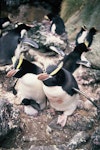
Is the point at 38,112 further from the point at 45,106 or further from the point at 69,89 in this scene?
the point at 69,89

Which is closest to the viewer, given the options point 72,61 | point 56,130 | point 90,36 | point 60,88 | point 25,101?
point 60,88

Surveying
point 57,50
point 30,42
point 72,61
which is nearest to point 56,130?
point 72,61

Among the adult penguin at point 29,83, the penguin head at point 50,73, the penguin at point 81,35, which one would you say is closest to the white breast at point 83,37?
the penguin at point 81,35

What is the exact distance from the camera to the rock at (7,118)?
454 centimetres

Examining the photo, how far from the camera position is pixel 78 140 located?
15.3 ft

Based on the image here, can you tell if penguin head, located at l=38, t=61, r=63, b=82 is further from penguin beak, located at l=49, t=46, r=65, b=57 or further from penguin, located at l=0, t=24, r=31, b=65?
penguin, located at l=0, t=24, r=31, b=65

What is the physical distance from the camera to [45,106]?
5.29 metres

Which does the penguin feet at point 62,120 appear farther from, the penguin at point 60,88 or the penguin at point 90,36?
the penguin at point 90,36

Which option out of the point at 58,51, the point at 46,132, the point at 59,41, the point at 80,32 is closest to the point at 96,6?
the point at 80,32

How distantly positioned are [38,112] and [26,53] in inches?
45.6

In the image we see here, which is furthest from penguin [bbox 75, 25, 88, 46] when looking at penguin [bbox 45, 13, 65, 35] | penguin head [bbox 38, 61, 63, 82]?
penguin head [bbox 38, 61, 63, 82]

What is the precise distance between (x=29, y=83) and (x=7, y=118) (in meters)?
0.48

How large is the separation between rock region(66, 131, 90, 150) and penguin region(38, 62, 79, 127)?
1.04ft

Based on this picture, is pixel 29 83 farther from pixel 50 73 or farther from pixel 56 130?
pixel 56 130
